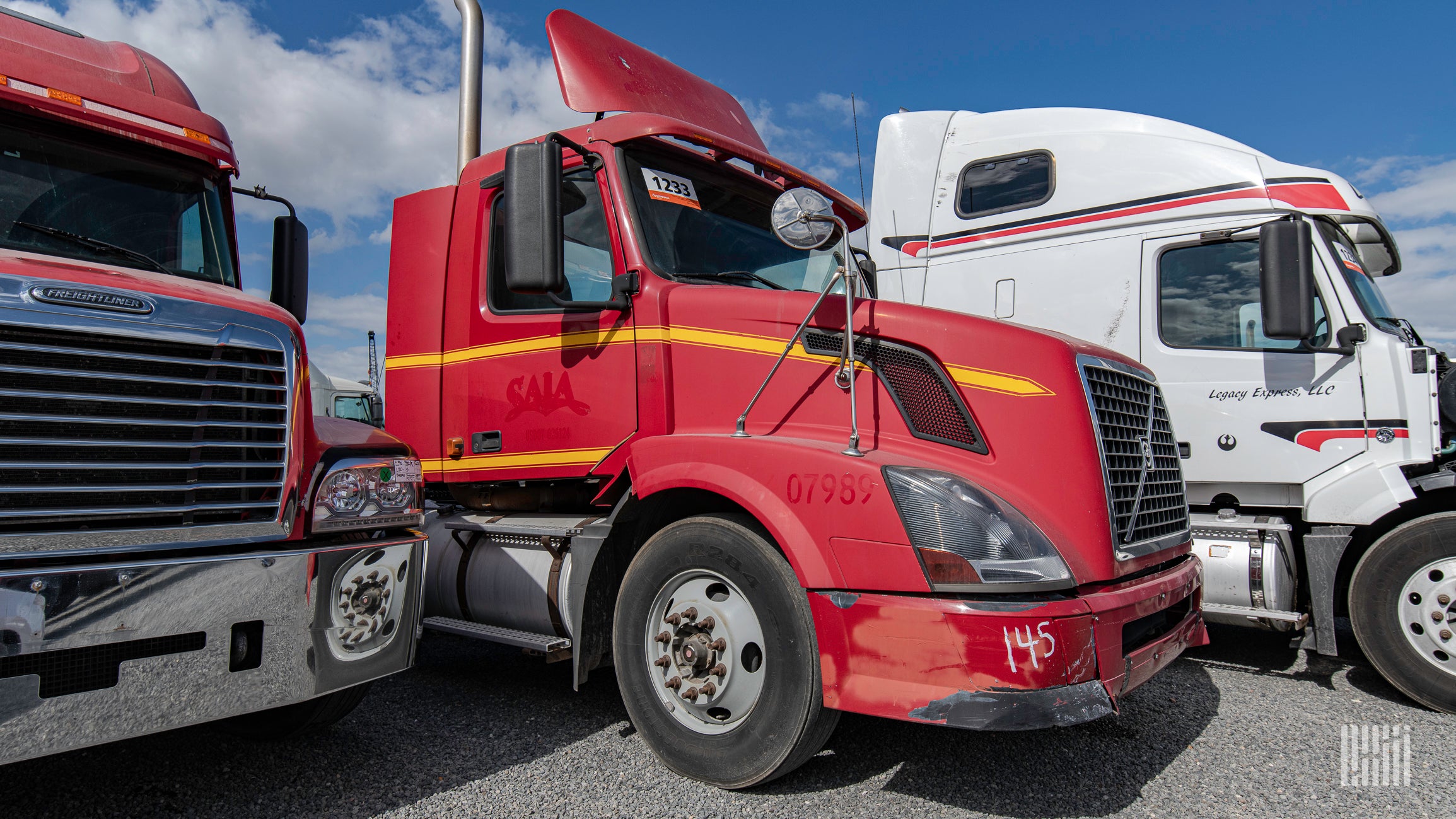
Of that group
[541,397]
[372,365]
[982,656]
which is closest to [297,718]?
[541,397]

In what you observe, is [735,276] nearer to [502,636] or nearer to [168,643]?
[502,636]

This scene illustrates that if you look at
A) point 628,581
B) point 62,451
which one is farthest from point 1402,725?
point 62,451

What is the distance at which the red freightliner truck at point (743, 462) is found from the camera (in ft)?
9.05

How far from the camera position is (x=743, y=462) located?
3193mm

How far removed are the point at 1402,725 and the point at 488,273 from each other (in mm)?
5187

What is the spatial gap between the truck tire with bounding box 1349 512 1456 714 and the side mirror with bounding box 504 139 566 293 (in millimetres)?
4552

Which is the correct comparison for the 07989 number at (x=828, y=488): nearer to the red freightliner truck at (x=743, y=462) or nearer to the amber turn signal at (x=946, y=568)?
the red freightliner truck at (x=743, y=462)

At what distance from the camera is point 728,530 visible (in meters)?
3.19

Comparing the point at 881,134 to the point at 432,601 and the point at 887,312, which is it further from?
the point at 432,601

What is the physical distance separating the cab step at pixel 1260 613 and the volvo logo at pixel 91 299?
5271 millimetres

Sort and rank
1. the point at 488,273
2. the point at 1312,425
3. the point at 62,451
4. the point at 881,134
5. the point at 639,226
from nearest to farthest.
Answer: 1. the point at 62,451
2. the point at 639,226
3. the point at 488,273
4. the point at 1312,425
5. the point at 881,134

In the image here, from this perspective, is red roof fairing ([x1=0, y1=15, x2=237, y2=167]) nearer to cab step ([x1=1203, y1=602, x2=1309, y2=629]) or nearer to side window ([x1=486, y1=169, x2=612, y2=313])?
side window ([x1=486, y1=169, x2=612, y2=313])

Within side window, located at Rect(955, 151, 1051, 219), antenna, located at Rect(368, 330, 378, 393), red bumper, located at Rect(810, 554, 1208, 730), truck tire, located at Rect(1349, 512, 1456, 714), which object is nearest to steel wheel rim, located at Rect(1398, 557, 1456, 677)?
truck tire, located at Rect(1349, 512, 1456, 714)

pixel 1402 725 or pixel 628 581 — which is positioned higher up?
pixel 628 581
